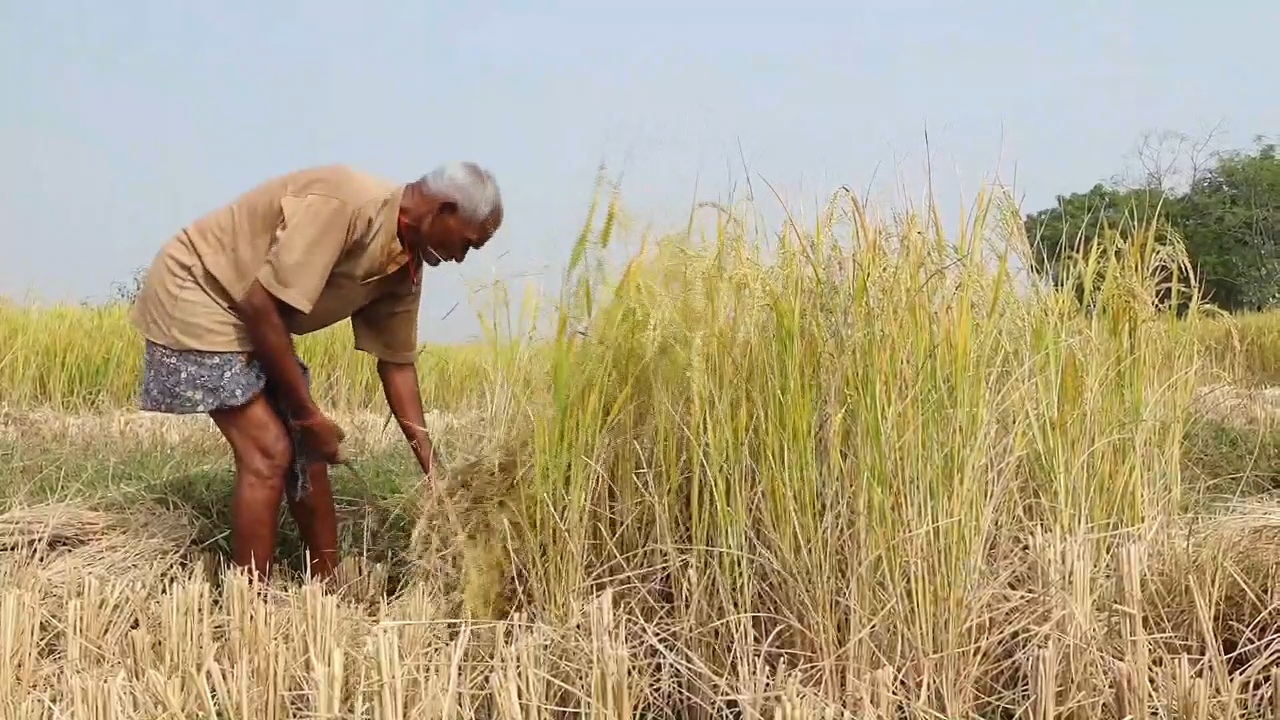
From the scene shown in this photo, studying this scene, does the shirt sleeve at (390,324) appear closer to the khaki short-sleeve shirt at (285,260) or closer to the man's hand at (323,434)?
the khaki short-sleeve shirt at (285,260)

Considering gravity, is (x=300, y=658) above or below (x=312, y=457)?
below

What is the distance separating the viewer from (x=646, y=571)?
1.83 metres

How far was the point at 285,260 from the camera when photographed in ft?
7.40

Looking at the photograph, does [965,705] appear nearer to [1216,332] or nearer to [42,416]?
[42,416]

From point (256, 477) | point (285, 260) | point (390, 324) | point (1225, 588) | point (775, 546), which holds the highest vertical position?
point (285, 260)

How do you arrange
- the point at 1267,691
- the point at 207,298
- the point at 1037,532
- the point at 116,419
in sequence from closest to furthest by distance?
the point at 1267,691
the point at 1037,532
the point at 207,298
the point at 116,419

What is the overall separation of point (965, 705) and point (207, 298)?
6.45 feet

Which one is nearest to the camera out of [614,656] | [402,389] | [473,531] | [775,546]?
[614,656]

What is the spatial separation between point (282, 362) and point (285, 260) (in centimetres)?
24

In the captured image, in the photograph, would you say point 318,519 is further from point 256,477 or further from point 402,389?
point 402,389

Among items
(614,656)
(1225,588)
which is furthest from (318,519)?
(1225,588)

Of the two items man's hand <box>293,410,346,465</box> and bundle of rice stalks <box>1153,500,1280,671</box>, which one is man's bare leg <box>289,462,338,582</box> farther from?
bundle of rice stalks <box>1153,500,1280,671</box>

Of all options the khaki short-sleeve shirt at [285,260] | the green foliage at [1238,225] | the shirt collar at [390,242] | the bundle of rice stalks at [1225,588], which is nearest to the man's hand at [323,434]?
the khaki short-sleeve shirt at [285,260]

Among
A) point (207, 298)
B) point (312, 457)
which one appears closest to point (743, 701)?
point (312, 457)
